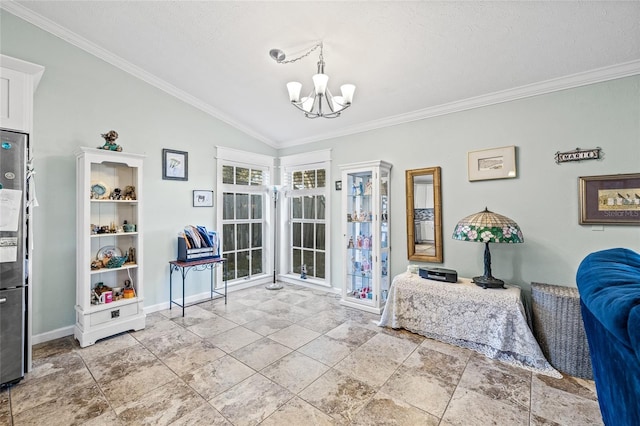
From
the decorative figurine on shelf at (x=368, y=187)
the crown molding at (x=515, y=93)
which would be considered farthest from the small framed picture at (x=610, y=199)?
the decorative figurine on shelf at (x=368, y=187)

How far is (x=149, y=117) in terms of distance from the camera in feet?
12.0

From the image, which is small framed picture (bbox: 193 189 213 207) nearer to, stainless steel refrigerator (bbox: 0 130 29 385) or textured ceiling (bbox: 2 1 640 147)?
textured ceiling (bbox: 2 1 640 147)

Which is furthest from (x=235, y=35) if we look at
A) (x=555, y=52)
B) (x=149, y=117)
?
(x=555, y=52)

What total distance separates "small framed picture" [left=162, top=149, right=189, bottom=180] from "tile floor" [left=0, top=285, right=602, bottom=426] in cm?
195

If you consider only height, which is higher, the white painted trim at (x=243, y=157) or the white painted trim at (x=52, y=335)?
the white painted trim at (x=243, y=157)

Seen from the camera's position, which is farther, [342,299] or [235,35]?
[342,299]

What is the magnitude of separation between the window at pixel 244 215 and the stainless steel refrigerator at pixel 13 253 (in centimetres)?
234

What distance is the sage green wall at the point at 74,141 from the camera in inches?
113

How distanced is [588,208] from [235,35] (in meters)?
3.75

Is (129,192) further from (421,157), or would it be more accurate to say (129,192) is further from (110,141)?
(421,157)

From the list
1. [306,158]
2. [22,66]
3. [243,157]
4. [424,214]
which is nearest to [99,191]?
[22,66]

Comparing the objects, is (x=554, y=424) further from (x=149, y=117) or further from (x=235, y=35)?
(x=149, y=117)

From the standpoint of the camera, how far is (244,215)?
4.87m

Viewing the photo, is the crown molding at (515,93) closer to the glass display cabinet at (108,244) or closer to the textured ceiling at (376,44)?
the textured ceiling at (376,44)
